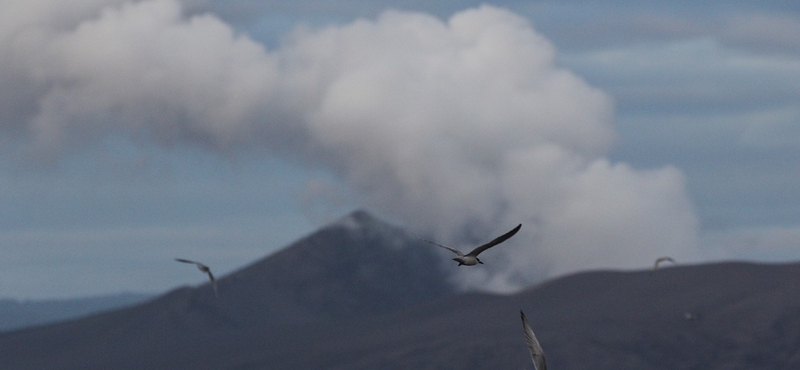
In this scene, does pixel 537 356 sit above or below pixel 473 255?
below

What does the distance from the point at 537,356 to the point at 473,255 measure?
688cm

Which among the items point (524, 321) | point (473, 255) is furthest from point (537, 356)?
point (473, 255)

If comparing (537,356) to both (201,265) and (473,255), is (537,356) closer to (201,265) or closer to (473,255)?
(473,255)

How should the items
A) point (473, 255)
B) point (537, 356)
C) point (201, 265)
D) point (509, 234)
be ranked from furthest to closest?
1. point (201, 265)
2. point (473, 255)
3. point (509, 234)
4. point (537, 356)

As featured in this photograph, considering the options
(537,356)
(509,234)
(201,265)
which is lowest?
(537,356)

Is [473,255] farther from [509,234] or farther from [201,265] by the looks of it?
[201,265]

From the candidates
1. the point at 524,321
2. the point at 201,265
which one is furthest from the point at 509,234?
the point at 201,265

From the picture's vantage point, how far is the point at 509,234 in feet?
97.6

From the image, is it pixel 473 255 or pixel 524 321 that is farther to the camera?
pixel 473 255

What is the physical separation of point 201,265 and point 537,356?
34156mm

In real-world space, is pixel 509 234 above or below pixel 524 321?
above

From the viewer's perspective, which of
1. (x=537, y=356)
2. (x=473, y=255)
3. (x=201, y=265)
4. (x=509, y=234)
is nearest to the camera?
(x=537, y=356)

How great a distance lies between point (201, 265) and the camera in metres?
58.6

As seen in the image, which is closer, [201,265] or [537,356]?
[537,356]
